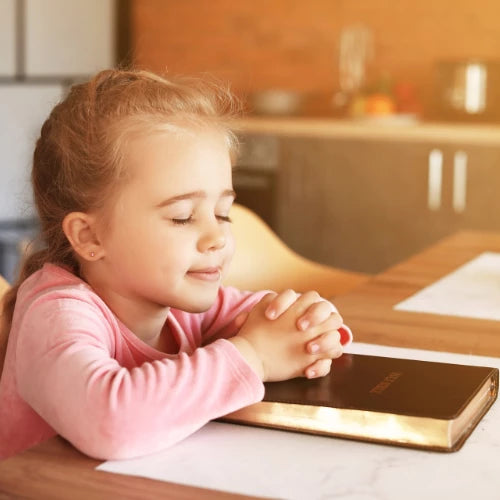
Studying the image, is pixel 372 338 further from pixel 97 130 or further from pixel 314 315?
pixel 97 130

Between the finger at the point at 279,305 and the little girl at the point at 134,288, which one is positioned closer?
the little girl at the point at 134,288

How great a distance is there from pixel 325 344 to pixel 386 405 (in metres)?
0.13

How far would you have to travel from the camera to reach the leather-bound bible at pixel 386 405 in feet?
2.70

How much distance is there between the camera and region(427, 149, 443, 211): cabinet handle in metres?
3.95

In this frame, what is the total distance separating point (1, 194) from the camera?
14.9 feet

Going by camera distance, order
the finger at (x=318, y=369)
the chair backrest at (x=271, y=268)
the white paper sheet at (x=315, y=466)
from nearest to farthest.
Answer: the white paper sheet at (x=315, y=466) < the finger at (x=318, y=369) < the chair backrest at (x=271, y=268)

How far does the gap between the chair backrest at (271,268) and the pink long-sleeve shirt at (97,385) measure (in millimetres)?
1201

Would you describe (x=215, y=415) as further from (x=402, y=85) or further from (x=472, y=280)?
(x=402, y=85)

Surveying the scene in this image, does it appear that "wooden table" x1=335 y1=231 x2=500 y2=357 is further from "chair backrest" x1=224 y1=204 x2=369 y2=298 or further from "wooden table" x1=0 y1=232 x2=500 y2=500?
"chair backrest" x1=224 y1=204 x2=369 y2=298

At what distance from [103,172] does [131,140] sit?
4cm

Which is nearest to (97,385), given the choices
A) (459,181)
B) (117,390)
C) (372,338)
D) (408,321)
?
(117,390)

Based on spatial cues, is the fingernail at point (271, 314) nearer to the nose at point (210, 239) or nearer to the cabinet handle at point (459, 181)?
the nose at point (210, 239)

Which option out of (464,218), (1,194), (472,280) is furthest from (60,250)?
(1,194)

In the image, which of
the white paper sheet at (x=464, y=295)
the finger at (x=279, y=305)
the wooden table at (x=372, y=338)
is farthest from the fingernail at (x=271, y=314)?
the white paper sheet at (x=464, y=295)
